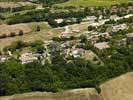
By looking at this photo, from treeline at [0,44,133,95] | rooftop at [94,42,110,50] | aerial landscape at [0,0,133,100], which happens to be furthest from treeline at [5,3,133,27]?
treeline at [0,44,133,95]

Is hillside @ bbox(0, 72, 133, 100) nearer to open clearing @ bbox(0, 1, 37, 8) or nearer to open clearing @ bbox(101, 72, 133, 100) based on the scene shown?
open clearing @ bbox(101, 72, 133, 100)

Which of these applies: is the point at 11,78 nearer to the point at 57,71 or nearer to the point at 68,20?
the point at 57,71

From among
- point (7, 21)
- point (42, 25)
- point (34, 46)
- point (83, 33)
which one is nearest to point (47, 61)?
point (34, 46)

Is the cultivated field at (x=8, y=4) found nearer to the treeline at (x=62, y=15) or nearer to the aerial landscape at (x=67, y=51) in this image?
the aerial landscape at (x=67, y=51)

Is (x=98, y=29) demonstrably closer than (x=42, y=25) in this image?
Yes

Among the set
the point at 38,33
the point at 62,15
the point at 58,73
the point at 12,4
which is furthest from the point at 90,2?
the point at 58,73

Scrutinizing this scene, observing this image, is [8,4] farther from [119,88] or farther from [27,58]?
[119,88]
